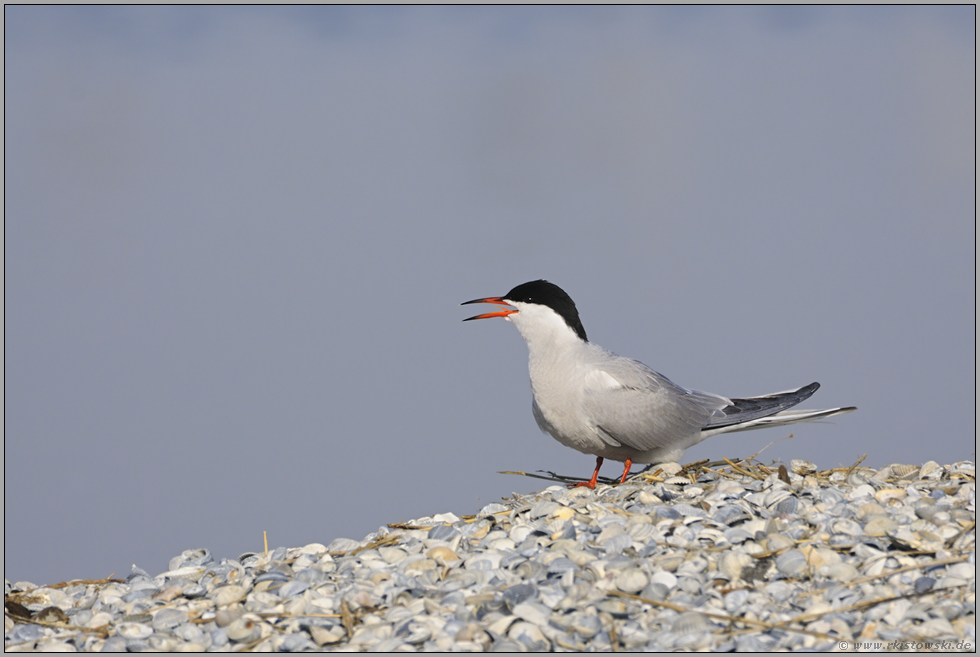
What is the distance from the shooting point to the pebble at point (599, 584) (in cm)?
388

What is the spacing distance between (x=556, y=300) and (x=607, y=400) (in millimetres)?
1007

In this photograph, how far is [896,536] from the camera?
15.0 ft

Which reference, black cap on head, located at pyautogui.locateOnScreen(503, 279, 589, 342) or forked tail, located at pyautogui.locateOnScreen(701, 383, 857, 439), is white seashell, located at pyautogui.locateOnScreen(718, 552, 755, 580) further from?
black cap on head, located at pyautogui.locateOnScreen(503, 279, 589, 342)

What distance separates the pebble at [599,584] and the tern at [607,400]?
760 mm

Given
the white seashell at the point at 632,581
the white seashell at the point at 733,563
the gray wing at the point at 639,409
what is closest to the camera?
the white seashell at the point at 632,581

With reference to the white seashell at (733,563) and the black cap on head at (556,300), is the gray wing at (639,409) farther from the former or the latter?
the white seashell at (733,563)

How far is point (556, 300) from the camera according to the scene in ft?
22.9

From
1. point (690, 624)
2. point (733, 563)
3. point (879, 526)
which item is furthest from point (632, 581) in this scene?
point (879, 526)

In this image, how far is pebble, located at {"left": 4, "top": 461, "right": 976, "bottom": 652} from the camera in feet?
12.7

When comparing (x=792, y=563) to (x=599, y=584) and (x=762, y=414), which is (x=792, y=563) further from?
(x=762, y=414)

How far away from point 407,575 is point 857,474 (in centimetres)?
363

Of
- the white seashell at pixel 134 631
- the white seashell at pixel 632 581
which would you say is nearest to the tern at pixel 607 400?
the white seashell at pixel 632 581

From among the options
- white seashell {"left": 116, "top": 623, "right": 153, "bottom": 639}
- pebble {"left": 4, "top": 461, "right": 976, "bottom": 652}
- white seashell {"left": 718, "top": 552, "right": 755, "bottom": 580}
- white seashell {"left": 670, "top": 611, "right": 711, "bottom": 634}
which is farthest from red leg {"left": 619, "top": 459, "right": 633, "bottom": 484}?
white seashell {"left": 116, "top": 623, "right": 153, "bottom": 639}

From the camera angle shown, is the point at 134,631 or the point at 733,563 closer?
the point at 733,563
